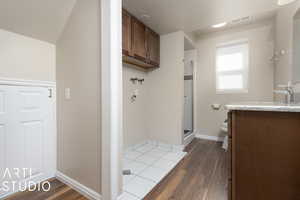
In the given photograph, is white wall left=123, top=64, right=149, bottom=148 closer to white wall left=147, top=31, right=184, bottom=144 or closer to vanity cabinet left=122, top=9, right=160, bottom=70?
white wall left=147, top=31, right=184, bottom=144

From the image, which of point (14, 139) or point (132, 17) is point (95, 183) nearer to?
point (14, 139)

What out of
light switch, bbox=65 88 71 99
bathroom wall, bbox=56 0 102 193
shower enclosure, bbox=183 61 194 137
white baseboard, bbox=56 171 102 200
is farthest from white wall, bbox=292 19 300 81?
light switch, bbox=65 88 71 99

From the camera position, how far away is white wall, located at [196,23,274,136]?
2.77 meters

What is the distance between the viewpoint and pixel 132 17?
2.20m

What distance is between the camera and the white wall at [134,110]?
2.57 meters

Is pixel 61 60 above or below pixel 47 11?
below

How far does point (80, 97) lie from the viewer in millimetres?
1480

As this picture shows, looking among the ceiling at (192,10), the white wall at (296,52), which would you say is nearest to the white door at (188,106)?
the ceiling at (192,10)

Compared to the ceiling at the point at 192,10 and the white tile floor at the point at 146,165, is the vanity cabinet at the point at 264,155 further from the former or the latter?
the ceiling at the point at 192,10

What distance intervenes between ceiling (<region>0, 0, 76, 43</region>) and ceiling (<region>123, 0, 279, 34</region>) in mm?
848

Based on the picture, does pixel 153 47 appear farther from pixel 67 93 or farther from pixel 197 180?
pixel 197 180

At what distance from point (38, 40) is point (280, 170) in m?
2.64

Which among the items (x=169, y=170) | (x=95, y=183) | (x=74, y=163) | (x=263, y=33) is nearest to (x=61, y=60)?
(x=74, y=163)

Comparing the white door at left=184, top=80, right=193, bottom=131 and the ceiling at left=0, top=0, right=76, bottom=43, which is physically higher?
the ceiling at left=0, top=0, right=76, bottom=43
